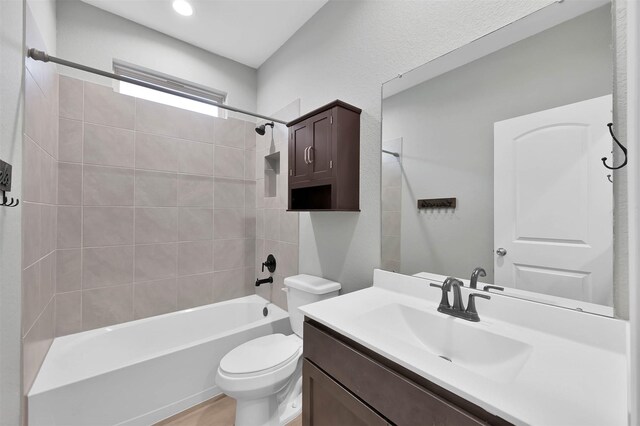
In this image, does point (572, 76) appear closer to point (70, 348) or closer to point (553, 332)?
point (553, 332)

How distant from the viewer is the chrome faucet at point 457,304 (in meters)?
0.99

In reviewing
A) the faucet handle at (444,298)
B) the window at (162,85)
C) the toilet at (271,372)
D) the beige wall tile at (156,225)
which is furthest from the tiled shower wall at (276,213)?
the faucet handle at (444,298)

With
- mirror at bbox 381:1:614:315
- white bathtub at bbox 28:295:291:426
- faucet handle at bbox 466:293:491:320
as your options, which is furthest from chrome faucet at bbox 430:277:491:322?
white bathtub at bbox 28:295:291:426

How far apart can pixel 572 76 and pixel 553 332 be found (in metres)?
0.86

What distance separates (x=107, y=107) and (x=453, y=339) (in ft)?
8.55

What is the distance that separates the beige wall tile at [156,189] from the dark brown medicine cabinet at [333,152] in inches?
47.1

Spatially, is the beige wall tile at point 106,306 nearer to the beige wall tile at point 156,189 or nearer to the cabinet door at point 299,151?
the beige wall tile at point 156,189

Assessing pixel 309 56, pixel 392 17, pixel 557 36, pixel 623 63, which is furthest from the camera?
pixel 309 56

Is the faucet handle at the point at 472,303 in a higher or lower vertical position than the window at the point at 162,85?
lower

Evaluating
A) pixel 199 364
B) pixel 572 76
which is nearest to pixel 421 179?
pixel 572 76

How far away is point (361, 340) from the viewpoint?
84 centimetres

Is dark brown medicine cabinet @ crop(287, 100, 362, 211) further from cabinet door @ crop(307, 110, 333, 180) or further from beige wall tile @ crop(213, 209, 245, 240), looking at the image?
beige wall tile @ crop(213, 209, 245, 240)

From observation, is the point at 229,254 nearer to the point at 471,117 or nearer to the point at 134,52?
the point at 134,52

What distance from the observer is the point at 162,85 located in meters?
2.25
